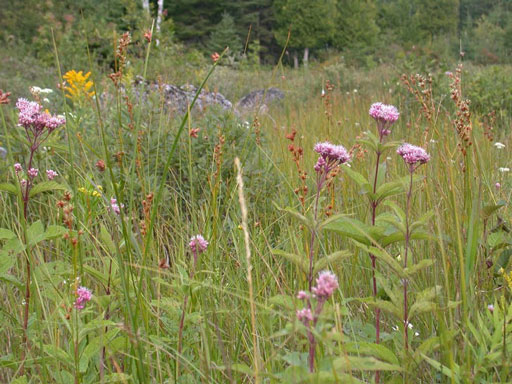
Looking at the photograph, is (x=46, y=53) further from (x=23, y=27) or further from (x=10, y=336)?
(x=10, y=336)

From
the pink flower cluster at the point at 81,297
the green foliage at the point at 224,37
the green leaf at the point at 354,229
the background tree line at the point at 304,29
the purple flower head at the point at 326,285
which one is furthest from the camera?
the green foliage at the point at 224,37

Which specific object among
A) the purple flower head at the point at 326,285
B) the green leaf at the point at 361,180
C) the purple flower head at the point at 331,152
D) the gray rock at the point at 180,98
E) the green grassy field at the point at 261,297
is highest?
the purple flower head at the point at 331,152

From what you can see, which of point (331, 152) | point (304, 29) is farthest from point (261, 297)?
point (304, 29)

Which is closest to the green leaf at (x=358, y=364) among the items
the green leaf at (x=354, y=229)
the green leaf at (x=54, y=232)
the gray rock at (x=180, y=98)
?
the green leaf at (x=354, y=229)

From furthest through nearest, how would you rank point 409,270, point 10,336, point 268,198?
1. point 268,198
2. point 10,336
3. point 409,270

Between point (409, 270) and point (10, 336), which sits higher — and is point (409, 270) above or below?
above

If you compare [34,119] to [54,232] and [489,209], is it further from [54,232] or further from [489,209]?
[489,209]

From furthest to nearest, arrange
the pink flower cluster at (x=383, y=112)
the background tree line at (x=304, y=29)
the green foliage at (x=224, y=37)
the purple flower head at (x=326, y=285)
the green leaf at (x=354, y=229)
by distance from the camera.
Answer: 1. the green foliage at (x=224, y=37)
2. the background tree line at (x=304, y=29)
3. the pink flower cluster at (x=383, y=112)
4. the green leaf at (x=354, y=229)
5. the purple flower head at (x=326, y=285)

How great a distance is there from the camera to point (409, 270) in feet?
3.68

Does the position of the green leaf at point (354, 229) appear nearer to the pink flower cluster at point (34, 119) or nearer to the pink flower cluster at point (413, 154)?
the pink flower cluster at point (413, 154)

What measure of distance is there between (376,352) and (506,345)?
0.27 m

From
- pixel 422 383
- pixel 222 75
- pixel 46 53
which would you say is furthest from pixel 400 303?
pixel 46 53

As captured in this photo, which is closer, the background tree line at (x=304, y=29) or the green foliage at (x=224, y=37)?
the background tree line at (x=304, y=29)

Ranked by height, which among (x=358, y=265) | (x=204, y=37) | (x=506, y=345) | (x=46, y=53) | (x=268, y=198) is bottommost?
(x=204, y=37)
